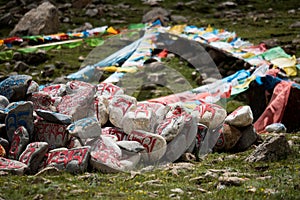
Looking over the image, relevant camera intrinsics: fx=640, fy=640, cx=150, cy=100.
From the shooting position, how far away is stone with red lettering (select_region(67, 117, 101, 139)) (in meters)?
8.99

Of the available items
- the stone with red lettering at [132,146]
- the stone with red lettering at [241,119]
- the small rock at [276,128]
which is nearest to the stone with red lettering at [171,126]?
the stone with red lettering at [132,146]

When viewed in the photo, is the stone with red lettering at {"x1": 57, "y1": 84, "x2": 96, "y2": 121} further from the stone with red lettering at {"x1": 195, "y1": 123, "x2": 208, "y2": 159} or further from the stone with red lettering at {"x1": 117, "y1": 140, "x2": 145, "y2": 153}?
the stone with red lettering at {"x1": 195, "y1": 123, "x2": 208, "y2": 159}

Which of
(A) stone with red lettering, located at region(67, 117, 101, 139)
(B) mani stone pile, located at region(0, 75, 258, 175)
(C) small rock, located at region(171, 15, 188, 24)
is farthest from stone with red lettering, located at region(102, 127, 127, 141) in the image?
(C) small rock, located at region(171, 15, 188, 24)

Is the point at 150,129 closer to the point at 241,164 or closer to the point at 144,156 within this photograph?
the point at 144,156

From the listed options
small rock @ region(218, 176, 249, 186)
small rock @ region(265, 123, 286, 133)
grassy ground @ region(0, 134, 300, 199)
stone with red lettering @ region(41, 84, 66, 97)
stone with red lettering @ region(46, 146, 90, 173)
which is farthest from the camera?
small rock @ region(265, 123, 286, 133)

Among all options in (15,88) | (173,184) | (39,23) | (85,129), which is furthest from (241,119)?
(39,23)

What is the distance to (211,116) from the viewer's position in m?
10.4

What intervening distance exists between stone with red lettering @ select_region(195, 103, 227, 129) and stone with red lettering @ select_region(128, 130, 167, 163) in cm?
125

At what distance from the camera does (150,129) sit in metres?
9.72

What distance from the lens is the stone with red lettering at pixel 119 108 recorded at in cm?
999

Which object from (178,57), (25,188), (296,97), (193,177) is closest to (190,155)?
(193,177)

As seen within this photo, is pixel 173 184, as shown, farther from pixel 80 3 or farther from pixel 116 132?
pixel 80 3

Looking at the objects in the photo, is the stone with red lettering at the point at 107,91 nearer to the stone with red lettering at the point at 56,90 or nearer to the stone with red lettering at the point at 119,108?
the stone with red lettering at the point at 56,90

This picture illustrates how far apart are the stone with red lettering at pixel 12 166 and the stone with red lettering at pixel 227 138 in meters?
3.40
